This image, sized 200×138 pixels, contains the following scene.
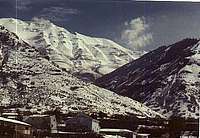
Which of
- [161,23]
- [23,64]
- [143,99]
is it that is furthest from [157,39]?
[23,64]

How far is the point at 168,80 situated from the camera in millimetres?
6160

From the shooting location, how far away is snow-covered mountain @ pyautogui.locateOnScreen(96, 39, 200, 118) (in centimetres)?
607

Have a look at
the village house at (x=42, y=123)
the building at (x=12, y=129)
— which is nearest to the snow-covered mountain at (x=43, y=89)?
the village house at (x=42, y=123)

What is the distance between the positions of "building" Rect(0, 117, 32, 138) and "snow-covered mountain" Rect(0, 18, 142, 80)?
0.73 metres

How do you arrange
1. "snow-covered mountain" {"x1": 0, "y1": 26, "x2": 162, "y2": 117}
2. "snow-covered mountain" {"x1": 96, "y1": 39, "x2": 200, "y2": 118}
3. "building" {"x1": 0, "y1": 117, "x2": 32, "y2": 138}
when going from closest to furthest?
"building" {"x1": 0, "y1": 117, "x2": 32, "y2": 138}
"snow-covered mountain" {"x1": 0, "y1": 26, "x2": 162, "y2": 117}
"snow-covered mountain" {"x1": 96, "y1": 39, "x2": 200, "y2": 118}

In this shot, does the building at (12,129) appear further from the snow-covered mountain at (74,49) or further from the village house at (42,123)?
the snow-covered mountain at (74,49)

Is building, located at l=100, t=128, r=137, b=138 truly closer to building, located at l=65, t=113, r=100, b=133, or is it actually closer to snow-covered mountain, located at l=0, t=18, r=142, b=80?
building, located at l=65, t=113, r=100, b=133

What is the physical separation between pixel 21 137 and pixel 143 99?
4.24 feet

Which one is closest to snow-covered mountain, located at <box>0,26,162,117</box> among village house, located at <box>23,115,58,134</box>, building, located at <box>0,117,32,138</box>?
village house, located at <box>23,115,58,134</box>

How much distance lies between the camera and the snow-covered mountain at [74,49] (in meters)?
5.89

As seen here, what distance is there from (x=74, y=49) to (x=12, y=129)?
39.3 inches

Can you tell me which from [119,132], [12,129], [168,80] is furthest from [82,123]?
[168,80]

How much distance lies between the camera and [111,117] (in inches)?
238

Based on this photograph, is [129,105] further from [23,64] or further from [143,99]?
[23,64]
